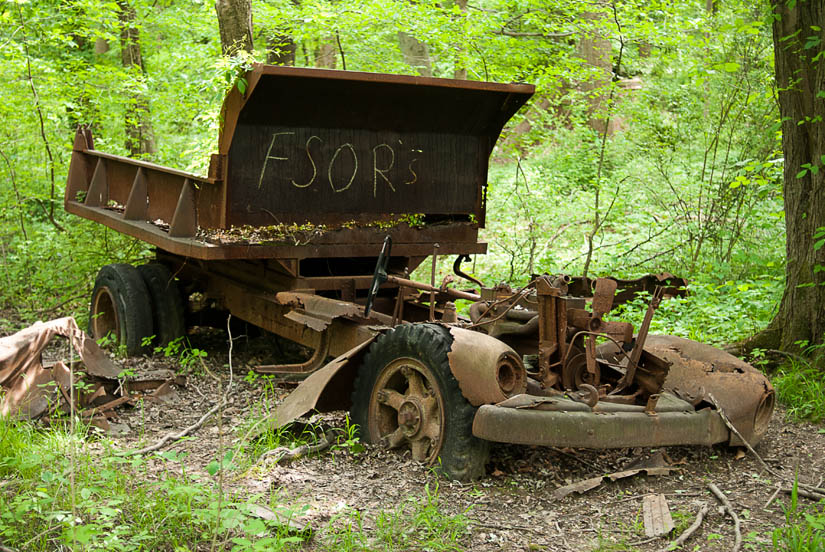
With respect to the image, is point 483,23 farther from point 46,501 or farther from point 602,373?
point 46,501

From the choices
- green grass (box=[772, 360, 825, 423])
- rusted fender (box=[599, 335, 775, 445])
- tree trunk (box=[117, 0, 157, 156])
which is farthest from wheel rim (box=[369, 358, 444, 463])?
tree trunk (box=[117, 0, 157, 156])

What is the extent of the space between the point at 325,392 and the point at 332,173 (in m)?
2.10

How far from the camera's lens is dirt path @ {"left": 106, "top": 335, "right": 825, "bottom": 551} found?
347 cm

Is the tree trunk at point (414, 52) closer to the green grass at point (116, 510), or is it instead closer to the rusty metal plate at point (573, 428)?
the rusty metal plate at point (573, 428)

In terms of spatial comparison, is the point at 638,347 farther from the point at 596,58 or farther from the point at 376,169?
the point at 596,58

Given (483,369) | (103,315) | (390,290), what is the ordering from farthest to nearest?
(103,315) → (390,290) → (483,369)

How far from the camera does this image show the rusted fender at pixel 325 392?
4.41 m

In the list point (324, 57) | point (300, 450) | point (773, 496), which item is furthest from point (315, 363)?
point (324, 57)

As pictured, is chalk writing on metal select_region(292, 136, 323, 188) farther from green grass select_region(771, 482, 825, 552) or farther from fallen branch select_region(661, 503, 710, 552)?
green grass select_region(771, 482, 825, 552)

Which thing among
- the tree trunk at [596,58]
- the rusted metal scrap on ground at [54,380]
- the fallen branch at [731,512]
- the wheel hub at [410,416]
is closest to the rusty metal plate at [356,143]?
the rusted metal scrap on ground at [54,380]

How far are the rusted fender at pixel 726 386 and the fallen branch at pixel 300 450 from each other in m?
1.87

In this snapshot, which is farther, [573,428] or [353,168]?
[353,168]

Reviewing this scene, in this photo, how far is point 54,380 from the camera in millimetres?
4797

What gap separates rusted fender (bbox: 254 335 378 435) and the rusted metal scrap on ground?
106 cm
